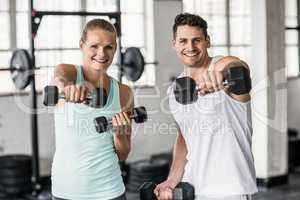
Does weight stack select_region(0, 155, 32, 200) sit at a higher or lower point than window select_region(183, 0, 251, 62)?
lower

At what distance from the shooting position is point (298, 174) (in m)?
6.01

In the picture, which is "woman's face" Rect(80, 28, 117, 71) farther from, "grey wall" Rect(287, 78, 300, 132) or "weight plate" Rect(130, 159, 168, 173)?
"grey wall" Rect(287, 78, 300, 132)

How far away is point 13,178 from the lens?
500 cm

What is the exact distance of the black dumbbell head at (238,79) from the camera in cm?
170

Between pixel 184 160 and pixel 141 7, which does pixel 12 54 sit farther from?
pixel 184 160

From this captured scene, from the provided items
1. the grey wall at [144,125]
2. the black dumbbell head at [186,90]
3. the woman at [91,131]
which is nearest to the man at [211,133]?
the black dumbbell head at [186,90]

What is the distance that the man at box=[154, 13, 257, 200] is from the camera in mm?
1937

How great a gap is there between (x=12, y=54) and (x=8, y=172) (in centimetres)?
110

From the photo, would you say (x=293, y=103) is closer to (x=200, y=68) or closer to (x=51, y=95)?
(x=200, y=68)

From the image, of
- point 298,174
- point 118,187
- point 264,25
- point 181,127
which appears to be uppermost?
point 264,25

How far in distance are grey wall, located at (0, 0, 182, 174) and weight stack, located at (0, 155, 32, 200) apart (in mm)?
330

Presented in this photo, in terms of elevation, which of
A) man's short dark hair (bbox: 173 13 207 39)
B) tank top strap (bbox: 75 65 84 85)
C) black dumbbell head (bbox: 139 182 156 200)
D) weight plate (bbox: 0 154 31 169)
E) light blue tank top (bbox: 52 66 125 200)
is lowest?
weight plate (bbox: 0 154 31 169)

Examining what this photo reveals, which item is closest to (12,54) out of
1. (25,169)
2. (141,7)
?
(25,169)

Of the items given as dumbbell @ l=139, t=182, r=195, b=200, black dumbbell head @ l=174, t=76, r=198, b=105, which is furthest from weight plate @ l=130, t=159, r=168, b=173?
black dumbbell head @ l=174, t=76, r=198, b=105
